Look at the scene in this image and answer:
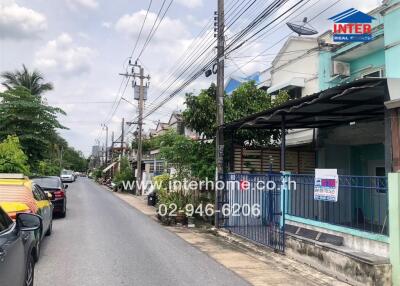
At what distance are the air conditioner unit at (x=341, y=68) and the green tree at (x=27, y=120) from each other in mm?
14184

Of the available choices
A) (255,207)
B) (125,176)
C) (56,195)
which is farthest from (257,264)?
(125,176)

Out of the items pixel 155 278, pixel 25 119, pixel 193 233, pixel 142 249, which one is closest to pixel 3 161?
pixel 25 119

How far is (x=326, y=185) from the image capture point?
941 cm

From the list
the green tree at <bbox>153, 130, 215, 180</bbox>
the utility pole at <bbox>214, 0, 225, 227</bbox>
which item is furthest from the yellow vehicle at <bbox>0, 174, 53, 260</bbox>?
the green tree at <bbox>153, 130, 215, 180</bbox>

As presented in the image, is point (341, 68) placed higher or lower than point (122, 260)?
higher

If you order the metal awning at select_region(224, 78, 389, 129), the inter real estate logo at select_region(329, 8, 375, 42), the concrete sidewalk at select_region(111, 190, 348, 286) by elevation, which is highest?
the inter real estate logo at select_region(329, 8, 375, 42)

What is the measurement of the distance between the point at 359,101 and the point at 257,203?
12.9ft

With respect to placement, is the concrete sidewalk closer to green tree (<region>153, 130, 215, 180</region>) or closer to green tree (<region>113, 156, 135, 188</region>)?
green tree (<region>153, 130, 215, 180</region>)

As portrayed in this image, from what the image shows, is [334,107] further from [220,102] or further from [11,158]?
[11,158]

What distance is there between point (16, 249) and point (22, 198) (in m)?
5.54

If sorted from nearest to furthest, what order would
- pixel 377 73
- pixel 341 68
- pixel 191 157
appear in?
pixel 377 73 → pixel 341 68 → pixel 191 157

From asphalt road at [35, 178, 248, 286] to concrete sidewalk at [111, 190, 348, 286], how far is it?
0.30 meters

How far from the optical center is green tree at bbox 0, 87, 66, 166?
74.4 feet

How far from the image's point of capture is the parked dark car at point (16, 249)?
4299 mm
